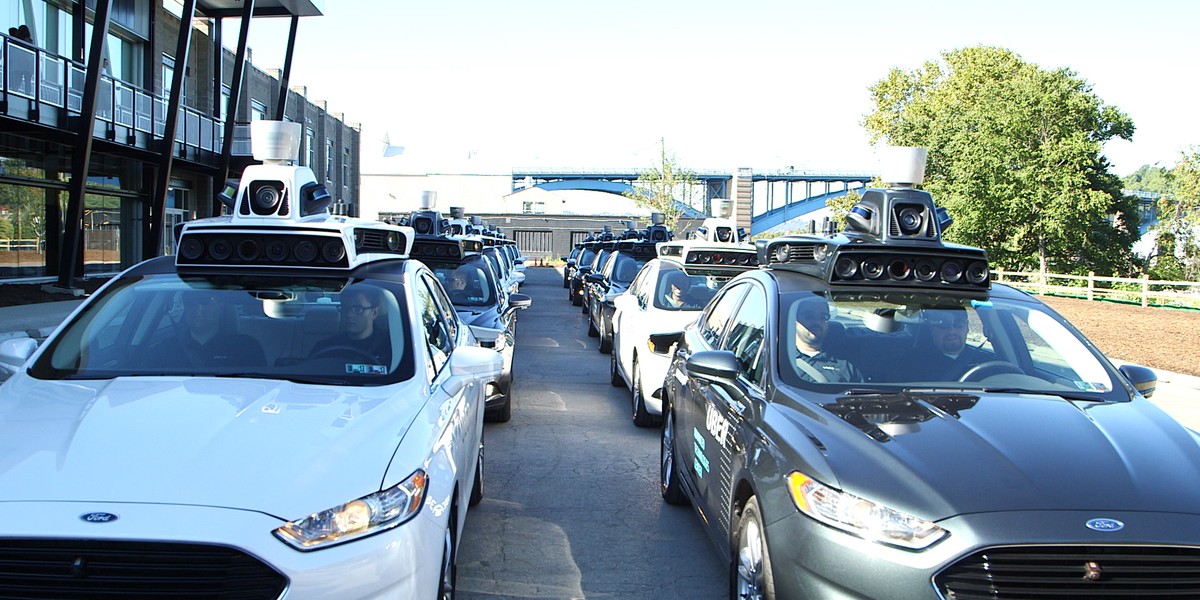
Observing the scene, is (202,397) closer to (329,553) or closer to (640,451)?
(329,553)

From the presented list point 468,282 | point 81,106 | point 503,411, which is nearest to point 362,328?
point 503,411

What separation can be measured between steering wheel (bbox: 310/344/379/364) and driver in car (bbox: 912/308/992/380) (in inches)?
99.2

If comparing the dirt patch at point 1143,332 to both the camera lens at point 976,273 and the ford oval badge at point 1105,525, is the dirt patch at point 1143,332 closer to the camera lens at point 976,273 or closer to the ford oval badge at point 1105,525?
the camera lens at point 976,273

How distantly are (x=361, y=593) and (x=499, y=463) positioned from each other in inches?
176

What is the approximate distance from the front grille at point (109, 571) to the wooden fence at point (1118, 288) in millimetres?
27074

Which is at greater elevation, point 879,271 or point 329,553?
point 879,271

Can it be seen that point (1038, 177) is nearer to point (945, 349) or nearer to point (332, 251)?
point (945, 349)

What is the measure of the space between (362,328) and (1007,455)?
112 inches

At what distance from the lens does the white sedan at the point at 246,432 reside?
293cm

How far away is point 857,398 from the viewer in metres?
4.21

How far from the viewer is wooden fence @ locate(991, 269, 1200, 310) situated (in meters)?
30.1

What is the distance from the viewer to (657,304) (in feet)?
32.7

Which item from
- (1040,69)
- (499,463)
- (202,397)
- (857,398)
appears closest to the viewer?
(202,397)

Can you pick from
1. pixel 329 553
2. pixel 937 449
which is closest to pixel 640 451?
pixel 937 449
